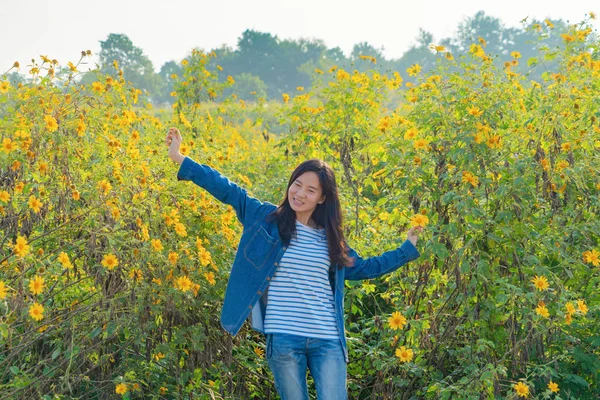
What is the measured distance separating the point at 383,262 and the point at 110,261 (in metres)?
0.92

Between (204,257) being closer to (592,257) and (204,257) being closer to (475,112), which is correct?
(475,112)

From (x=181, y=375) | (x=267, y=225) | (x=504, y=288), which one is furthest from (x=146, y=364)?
(x=504, y=288)

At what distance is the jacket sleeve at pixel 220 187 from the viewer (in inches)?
109

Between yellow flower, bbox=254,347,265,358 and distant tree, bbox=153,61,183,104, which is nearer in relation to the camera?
yellow flower, bbox=254,347,265,358

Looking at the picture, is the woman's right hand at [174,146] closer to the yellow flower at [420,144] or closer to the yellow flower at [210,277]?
the yellow flower at [210,277]

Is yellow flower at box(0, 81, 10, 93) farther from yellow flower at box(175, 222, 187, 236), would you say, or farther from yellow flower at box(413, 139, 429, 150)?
yellow flower at box(413, 139, 429, 150)

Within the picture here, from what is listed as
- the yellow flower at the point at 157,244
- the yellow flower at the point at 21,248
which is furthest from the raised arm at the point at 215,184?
the yellow flower at the point at 21,248

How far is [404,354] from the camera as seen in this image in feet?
10.0

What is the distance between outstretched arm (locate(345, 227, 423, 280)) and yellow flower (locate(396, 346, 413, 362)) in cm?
32

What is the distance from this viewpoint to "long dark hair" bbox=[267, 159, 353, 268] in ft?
9.20

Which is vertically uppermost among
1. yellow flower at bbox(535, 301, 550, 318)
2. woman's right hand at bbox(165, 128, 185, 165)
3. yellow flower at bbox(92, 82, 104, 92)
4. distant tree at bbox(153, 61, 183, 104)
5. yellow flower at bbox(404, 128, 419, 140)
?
distant tree at bbox(153, 61, 183, 104)

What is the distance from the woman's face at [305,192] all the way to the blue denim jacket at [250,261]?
10 centimetres

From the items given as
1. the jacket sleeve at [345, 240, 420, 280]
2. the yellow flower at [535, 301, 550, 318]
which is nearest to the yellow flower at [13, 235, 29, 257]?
the jacket sleeve at [345, 240, 420, 280]

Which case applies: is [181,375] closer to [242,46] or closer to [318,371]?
[318,371]
